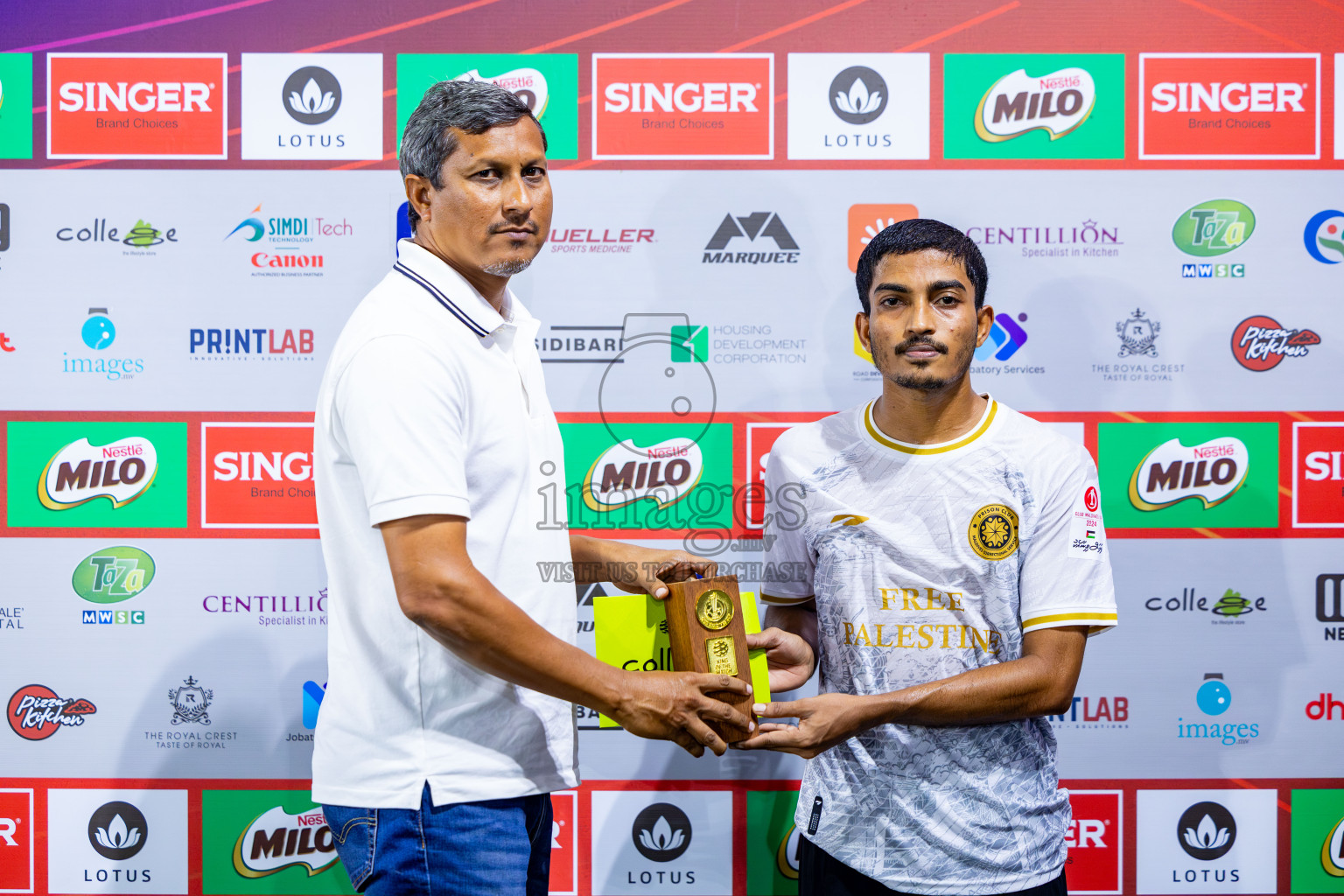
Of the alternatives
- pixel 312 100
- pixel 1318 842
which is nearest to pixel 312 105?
pixel 312 100

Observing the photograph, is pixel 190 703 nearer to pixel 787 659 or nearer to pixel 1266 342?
pixel 787 659

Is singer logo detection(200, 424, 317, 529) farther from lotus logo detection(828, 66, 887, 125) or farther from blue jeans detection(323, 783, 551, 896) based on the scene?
lotus logo detection(828, 66, 887, 125)

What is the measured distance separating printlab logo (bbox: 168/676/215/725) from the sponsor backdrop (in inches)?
0.4

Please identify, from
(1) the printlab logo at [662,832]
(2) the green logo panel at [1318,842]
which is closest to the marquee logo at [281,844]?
(1) the printlab logo at [662,832]

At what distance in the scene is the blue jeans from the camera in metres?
1.14

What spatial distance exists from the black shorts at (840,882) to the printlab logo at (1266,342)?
139 cm

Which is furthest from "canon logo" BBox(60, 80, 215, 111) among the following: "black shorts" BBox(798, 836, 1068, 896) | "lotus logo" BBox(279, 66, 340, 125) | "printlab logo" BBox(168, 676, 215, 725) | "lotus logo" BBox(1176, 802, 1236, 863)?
"lotus logo" BBox(1176, 802, 1236, 863)

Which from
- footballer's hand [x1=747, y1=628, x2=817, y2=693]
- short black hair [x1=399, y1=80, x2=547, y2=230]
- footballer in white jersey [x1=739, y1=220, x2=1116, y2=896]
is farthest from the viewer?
footballer's hand [x1=747, y1=628, x2=817, y2=693]

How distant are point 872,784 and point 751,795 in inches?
33.0

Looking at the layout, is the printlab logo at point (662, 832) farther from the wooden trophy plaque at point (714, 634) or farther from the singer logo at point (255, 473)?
the singer logo at point (255, 473)

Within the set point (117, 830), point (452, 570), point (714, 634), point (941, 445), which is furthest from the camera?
point (117, 830)

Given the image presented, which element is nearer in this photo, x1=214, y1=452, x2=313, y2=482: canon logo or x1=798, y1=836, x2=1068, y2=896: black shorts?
x1=798, y1=836, x2=1068, y2=896: black shorts

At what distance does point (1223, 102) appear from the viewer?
82.3 inches

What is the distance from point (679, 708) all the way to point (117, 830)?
1.86 m
